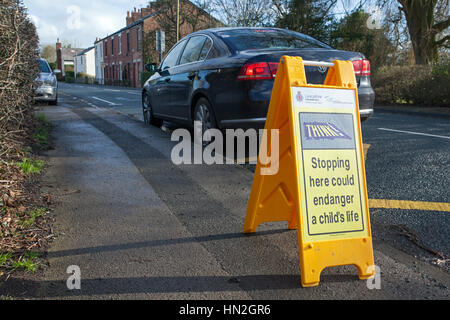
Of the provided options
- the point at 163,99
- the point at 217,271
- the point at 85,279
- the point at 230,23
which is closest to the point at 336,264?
the point at 217,271

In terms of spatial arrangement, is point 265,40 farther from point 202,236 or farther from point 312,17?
point 312,17

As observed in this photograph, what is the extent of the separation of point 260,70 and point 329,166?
8.51 ft

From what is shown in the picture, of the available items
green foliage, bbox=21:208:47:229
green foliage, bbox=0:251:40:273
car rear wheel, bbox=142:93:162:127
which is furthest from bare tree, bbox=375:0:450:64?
green foliage, bbox=0:251:40:273

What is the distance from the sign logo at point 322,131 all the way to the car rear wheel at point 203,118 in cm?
304

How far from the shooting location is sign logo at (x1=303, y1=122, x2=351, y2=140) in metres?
2.68

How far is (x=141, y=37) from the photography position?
160 feet

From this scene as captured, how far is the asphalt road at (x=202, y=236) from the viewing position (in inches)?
96.3

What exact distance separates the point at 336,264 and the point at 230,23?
33.5m

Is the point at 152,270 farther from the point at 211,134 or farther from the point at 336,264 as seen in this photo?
the point at 211,134

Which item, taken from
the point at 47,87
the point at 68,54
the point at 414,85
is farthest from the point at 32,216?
the point at 68,54

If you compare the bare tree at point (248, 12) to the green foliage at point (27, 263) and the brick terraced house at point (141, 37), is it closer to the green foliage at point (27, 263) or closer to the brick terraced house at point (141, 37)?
the brick terraced house at point (141, 37)

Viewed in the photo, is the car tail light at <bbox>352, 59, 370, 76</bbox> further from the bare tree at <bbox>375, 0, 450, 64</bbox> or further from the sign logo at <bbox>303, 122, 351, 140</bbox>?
the bare tree at <bbox>375, 0, 450, 64</bbox>

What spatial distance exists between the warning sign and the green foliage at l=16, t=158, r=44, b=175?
3256 mm
